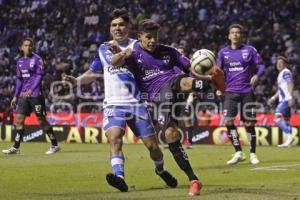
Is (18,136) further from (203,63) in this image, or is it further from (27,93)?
(203,63)


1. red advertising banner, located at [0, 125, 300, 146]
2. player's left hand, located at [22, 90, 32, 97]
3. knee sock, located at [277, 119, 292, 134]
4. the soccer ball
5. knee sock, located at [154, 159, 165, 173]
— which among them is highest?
the soccer ball

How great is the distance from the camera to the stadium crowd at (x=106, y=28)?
95.3 feet

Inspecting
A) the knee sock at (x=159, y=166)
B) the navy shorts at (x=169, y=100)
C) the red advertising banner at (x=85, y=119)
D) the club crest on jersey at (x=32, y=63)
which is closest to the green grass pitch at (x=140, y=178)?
the knee sock at (x=159, y=166)

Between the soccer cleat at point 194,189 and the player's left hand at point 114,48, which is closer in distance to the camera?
the soccer cleat at point 194,189

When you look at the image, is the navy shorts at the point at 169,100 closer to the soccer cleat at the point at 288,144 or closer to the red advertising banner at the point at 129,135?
the soccer cleat at the point at 288,144

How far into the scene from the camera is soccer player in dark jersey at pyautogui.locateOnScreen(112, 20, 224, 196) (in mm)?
9695

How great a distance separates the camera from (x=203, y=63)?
9.66 meters

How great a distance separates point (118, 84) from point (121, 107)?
13.1 inches

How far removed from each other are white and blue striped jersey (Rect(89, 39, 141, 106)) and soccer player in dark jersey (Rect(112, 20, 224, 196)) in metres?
0.12

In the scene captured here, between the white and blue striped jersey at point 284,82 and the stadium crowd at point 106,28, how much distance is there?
3894 mm

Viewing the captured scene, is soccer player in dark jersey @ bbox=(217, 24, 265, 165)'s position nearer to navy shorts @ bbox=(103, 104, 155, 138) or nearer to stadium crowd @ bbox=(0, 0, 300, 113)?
navy shorts @ bbox=(103, 104, 155, 138)

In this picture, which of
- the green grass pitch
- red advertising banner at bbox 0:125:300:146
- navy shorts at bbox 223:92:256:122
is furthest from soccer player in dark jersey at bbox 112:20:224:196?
red advertising banner at bbox 0:125:300:146

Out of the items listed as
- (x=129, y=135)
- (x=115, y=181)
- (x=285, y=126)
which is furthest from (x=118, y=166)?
(x=129, y=135)

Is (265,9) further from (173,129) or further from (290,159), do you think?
(173,129)
